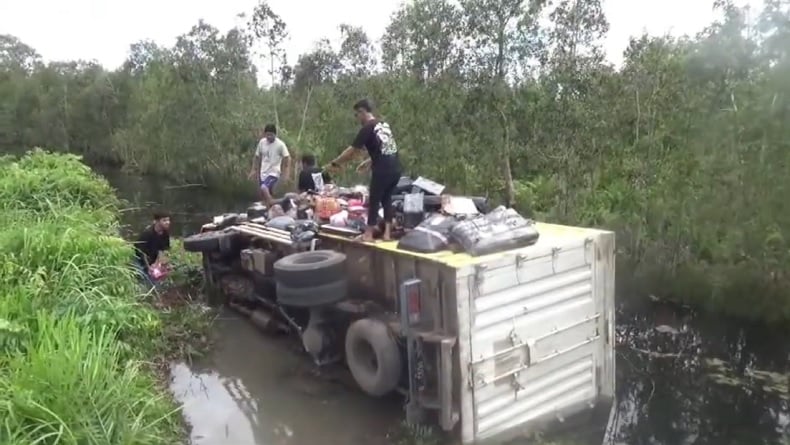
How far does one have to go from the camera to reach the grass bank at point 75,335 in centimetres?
332

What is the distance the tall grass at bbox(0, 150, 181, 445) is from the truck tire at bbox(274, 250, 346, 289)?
1065mm

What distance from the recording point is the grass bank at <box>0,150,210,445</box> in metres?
3.32

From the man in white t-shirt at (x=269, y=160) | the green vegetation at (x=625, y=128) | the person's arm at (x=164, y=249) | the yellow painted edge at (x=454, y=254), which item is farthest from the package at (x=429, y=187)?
the green vegetation at (x=625, y=128)

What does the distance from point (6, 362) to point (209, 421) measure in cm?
161

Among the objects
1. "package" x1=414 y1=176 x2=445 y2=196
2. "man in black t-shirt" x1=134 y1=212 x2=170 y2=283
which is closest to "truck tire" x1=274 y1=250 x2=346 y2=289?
"package" x1=414 y1=176 x2=445 y2=196

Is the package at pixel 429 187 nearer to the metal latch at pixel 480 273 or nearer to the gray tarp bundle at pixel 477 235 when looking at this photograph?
the gray tarp bundle at pixel 477 235

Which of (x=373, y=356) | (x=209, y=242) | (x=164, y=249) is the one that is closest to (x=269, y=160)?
(x=209, y=242)

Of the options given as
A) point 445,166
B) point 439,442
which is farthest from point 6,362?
point 445,166

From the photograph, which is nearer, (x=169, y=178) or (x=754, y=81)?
(x=754, y=81)

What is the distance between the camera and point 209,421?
16.4 ft

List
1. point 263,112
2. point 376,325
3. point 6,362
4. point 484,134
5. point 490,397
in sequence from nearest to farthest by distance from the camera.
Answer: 1. point 6,362
2. point 490,397
3. point 376,325
4. point 484,134
5. point 263,112

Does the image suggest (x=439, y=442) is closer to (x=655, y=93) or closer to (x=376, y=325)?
(x=376, y=325)

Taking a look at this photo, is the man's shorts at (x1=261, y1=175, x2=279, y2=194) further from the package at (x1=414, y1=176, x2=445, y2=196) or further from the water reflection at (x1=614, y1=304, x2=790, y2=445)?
the water reflection at (x1=614, y1=304, x2=790, y2=445)

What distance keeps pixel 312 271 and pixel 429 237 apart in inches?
39.6
